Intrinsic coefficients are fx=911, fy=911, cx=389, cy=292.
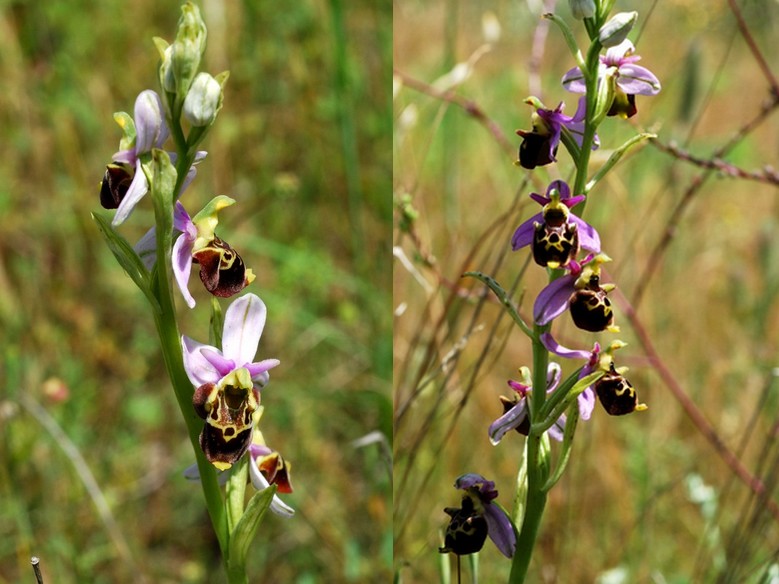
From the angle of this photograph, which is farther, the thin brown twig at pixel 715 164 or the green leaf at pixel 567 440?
the thin brown twig at pixel 715 164

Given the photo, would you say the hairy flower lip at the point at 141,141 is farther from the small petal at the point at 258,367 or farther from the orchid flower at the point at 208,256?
the small petal at the point at 258,367

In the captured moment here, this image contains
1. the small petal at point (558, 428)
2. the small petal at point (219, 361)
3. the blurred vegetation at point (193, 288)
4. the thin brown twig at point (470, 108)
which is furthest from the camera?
the blurred vegetation at point (193, 288)

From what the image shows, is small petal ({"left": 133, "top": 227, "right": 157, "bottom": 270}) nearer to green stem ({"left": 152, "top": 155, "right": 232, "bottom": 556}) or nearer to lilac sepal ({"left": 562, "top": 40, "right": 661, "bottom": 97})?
green stem ({"left": 152, "top": 155, "right": 232, "bottom": 556})

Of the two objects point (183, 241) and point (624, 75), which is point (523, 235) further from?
point (183, 241)

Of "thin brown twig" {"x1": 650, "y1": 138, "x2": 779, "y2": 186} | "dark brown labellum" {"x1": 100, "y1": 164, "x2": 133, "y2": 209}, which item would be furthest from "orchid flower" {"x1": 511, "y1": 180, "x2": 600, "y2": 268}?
"thin brown twig" {"x1": 650, "y1": 138, "x2": 779, "y2": 186}

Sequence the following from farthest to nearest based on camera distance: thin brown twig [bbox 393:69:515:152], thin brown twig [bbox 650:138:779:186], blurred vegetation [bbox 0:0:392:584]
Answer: blurred vegetation [bbox 0:0:392:584] → thin brown twig [bbox 393:69:515:152] → thin brown twig [bbox 650:138:779:186]

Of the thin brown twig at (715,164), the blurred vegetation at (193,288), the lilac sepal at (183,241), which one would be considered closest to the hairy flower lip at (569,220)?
the lilac sepal at (183,241)

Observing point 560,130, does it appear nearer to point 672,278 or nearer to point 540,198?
point 540,198

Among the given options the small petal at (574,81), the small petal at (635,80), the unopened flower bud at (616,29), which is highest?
the small petal at (574,81)
